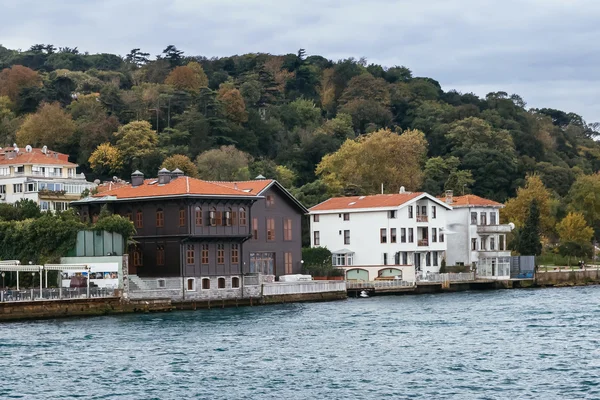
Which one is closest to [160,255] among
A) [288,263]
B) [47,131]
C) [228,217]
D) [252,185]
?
[228,217]

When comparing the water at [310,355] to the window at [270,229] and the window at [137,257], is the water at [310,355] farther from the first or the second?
the window at [270,229]

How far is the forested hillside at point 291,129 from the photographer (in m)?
109

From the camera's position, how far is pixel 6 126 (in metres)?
125

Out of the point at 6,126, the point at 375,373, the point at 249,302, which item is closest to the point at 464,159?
the point at 6,126

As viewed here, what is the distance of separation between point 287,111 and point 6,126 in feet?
115

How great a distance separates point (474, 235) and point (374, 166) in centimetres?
1611

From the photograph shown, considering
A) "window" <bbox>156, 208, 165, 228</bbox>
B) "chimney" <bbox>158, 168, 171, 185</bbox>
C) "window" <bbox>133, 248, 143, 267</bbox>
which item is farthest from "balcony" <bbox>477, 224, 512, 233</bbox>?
"window" <bbox>133, 248, 143, 267</bbox>

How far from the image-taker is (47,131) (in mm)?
118938

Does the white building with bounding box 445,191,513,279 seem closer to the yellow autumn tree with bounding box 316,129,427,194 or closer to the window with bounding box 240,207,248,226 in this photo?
the yellow autumn tree with bounding box 316,129,427,194

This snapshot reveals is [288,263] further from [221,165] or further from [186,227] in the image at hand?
[221,165]

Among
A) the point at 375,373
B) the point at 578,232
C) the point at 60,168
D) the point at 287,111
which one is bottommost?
the point at 375,373

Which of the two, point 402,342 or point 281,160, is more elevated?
point 281,160

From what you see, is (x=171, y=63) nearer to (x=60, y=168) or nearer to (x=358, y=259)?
(x=60, y=168)

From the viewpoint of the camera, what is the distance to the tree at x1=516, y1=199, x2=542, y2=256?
97812 mm
